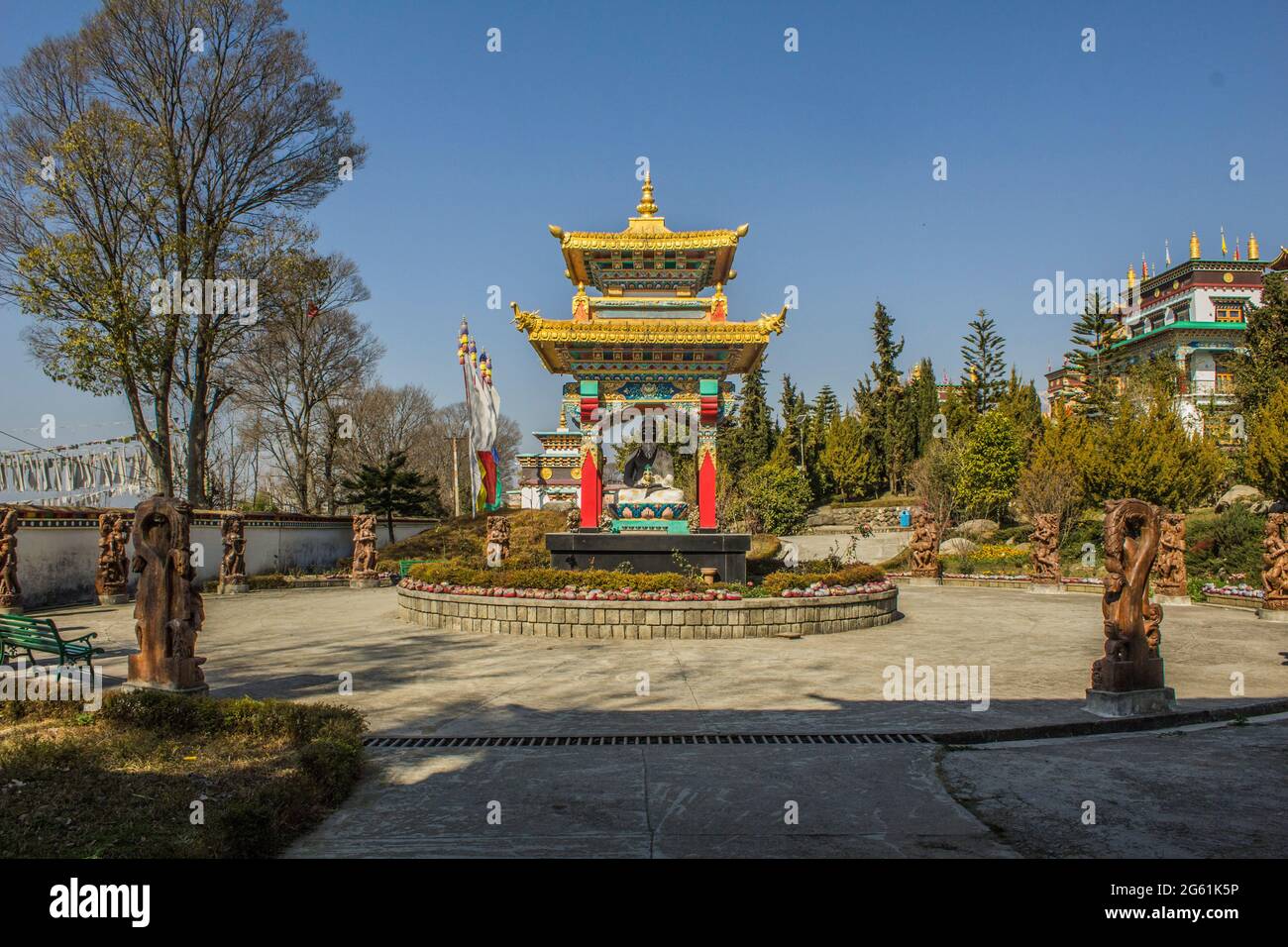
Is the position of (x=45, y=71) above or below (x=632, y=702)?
above

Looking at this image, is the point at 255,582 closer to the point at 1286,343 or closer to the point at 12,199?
the point at 12,199

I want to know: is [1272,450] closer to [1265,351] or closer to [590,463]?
[1265,351]

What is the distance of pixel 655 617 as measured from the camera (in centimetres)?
1441

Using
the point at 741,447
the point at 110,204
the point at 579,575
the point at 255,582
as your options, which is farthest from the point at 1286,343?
the point at 110,204

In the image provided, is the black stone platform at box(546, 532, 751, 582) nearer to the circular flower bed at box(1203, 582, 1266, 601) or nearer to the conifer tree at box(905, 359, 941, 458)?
the circular flower bed at box(1203, 582, 1266, 601)

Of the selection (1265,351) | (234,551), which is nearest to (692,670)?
(234,551)

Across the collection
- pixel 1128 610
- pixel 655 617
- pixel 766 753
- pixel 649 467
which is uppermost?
pixel 649 467

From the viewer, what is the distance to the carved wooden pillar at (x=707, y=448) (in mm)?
19391

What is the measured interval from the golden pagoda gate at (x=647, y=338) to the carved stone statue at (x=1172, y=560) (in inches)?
385

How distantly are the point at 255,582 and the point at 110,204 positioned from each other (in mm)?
10478

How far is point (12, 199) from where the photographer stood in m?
20.9

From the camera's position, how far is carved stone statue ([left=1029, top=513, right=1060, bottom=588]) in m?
22.8

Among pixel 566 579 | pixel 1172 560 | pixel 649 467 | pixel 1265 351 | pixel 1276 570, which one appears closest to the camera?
pixel 566 579

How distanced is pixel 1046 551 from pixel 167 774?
72.5ft
